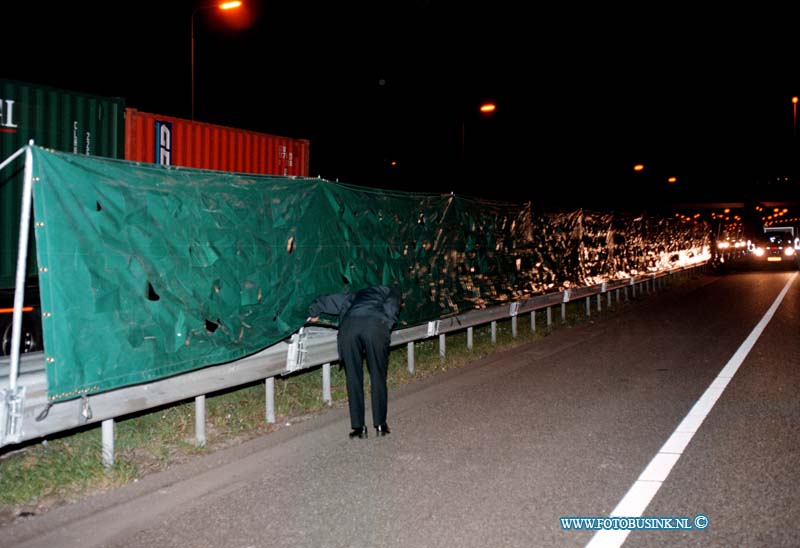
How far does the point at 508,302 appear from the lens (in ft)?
50.5

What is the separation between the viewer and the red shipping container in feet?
41.6

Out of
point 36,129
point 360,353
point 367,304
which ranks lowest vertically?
point 360,353

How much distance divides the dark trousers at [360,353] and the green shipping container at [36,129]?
14.9ft

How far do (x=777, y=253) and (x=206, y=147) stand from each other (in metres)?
51.8

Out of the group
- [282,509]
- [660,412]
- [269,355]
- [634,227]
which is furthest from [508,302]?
[634,227]

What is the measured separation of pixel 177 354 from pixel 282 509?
6.63 ft

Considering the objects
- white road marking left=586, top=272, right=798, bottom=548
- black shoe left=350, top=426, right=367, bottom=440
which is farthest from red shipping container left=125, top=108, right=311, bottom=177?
white road marking left=586, top=272, right=798, bottom=548

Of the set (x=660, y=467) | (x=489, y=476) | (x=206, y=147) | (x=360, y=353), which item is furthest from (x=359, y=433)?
(x=206, y=147)

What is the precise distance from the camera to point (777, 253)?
184ft

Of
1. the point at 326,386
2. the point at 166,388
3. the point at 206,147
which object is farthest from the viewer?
the point at 206,147

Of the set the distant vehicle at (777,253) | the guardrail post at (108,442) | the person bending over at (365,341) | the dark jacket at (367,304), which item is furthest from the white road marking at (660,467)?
the distant vehicle at (777,253)

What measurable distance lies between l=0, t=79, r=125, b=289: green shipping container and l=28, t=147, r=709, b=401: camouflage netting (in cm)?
331

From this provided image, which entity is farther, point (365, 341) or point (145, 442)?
point (365, 341)

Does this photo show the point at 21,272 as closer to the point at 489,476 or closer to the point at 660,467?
the point at 489,476
